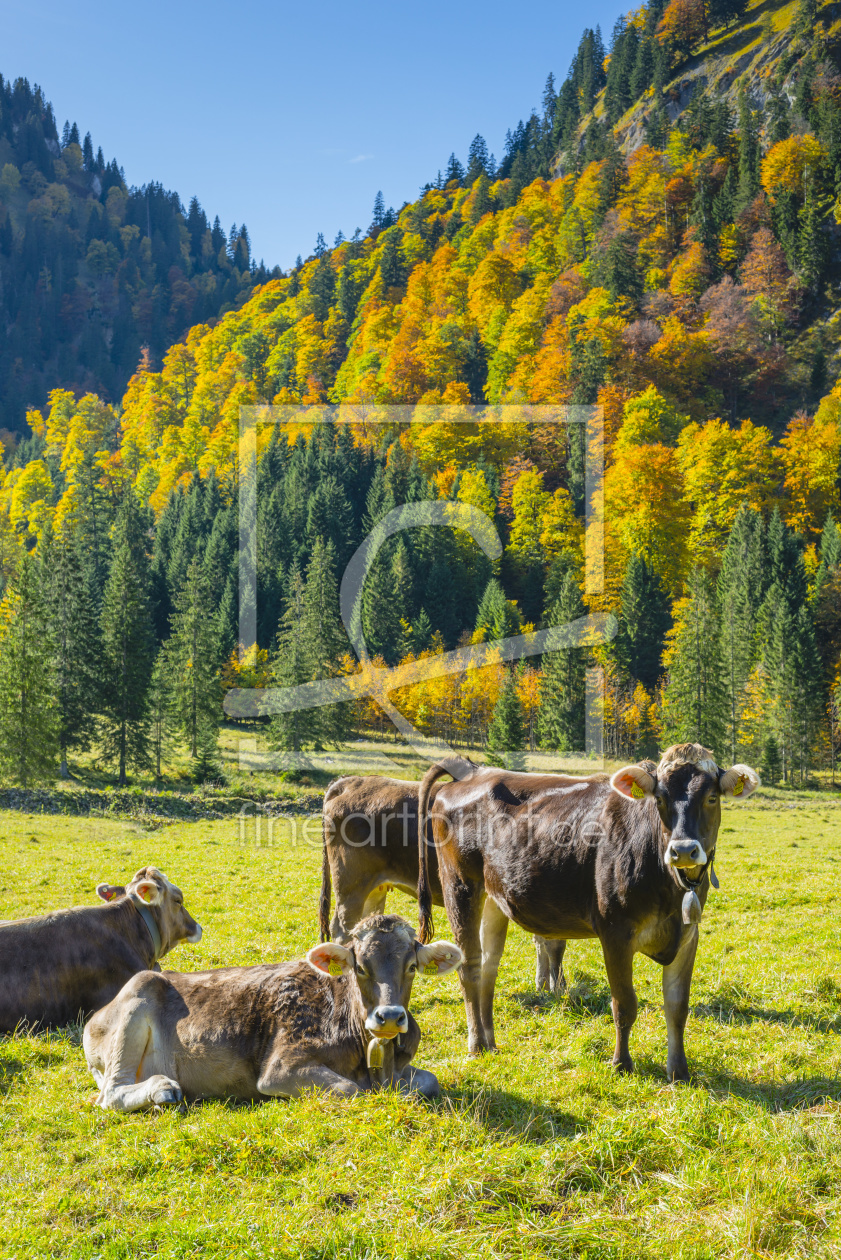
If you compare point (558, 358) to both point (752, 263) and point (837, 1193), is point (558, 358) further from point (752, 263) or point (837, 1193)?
point (837, 1193)

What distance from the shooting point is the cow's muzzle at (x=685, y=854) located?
592 centimetres

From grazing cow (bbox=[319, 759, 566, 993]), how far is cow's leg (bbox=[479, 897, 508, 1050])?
1.37 meters

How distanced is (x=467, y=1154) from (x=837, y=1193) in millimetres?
2073

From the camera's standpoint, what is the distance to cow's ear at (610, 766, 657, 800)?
6270mm

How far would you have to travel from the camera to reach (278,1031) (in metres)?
6.43

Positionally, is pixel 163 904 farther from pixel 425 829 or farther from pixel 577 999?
pixel 577 999

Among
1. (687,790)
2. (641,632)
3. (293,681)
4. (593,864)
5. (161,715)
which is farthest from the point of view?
(641,632)

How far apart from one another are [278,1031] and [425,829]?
8.43 feet

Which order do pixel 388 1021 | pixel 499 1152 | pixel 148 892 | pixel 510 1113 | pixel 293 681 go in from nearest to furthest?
pixel 499 1152
pixel 388 1021
pixel 510 1113
pixel 148 892
pixel 293 681

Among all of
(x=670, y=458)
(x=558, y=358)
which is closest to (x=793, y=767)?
(x=670, y=458)

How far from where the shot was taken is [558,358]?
121 metres

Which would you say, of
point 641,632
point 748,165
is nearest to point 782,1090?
point 641,632

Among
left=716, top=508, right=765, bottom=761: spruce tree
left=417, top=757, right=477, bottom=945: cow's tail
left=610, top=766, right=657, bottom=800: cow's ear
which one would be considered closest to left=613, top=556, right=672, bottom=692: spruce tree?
left=716, top=508, right=765, bottom=761: spruce tree

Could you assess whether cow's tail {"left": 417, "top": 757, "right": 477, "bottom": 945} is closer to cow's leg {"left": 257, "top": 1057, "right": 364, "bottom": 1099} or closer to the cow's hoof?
cow's leg {"left": 257, "top": 1057, "right": 364, "bottom": 1099}
